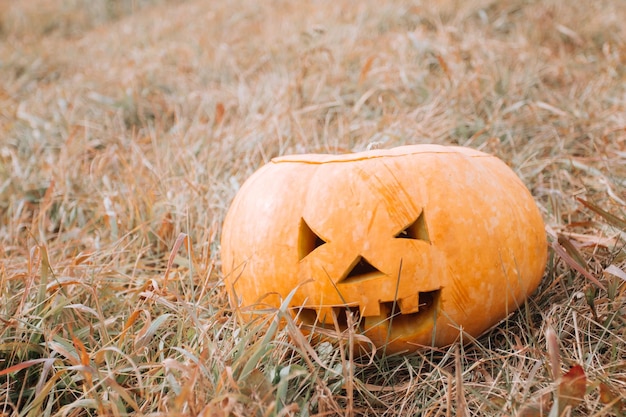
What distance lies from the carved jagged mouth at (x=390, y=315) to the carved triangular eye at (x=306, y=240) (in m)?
0.14

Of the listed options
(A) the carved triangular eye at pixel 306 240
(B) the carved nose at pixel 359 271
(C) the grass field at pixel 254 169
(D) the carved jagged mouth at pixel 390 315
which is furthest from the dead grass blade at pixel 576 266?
(A) the carved triangular eye at pixel 306 240

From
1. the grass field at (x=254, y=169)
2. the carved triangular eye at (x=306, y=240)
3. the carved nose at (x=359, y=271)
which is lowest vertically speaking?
the grass field at (x=254, y=169)

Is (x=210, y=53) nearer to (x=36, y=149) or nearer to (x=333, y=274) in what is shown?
(x=36, y=149)

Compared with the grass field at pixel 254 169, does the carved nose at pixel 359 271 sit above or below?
above

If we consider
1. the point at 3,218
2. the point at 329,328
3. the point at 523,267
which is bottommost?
the point at 3,218

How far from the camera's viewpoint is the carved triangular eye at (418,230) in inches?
47.6

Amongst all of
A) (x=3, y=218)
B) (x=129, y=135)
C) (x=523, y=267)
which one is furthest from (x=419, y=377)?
(x=129, y=135)

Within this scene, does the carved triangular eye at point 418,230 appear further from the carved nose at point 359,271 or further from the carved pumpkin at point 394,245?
the carved nose at point 359,271

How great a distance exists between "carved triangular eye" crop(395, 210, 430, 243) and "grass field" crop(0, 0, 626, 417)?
0.31 metres

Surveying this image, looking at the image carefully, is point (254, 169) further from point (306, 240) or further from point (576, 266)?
point (576, 266)

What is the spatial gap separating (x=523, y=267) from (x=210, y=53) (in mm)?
3593

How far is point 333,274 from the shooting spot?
46.9 inches

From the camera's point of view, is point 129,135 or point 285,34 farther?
point 285,34

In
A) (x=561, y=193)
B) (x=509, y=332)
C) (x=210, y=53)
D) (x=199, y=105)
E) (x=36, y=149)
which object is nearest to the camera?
(x=509, y=332)
